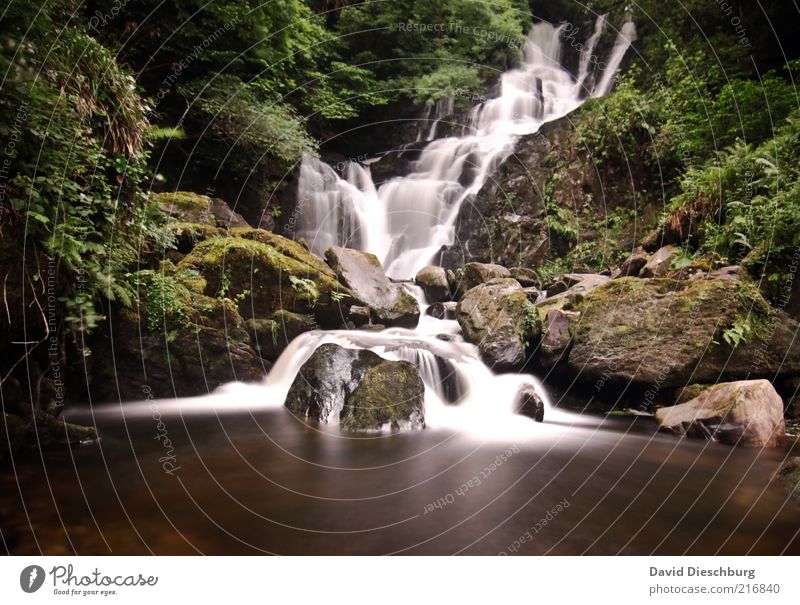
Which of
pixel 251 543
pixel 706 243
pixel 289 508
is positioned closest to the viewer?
pixel 251 543

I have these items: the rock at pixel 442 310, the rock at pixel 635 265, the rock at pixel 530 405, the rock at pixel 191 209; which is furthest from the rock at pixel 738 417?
the rock at pixel 191 209

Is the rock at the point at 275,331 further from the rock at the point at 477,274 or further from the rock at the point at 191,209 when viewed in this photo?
the rock at the point at 477,274

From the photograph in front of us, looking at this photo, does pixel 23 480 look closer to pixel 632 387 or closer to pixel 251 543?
pixel 251 543

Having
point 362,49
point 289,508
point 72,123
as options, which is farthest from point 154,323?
point 362,49

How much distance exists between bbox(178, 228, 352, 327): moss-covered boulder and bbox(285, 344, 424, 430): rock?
7.89 ft

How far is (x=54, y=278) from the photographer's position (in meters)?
3.91

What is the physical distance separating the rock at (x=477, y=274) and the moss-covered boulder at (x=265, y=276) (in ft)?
10.9

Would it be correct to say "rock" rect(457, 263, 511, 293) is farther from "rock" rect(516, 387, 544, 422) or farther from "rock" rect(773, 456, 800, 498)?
"rock" rect(773, 456, 800, 498)

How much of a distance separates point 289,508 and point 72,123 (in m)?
3.84

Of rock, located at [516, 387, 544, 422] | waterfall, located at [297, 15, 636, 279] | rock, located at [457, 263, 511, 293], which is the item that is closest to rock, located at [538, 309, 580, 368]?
rock, located at [516, 387, 544, 422]

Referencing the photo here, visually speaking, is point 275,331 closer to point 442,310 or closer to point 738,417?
point 442,310

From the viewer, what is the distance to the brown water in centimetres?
285

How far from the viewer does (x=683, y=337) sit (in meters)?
6.28

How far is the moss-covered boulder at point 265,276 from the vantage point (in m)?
7.61
